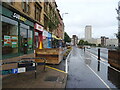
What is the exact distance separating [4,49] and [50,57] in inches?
155

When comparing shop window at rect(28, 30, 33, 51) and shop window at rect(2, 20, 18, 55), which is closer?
shop window at rect(2, 20, 18, 55)

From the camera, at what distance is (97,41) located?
172 m

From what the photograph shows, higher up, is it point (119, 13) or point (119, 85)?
point (119, 13)

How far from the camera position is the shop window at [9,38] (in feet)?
25.6

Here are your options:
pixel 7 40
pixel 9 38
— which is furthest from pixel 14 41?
pixel 7 40

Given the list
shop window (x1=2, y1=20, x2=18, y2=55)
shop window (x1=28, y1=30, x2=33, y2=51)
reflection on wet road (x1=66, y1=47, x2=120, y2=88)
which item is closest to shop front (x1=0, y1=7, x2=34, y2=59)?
shop window (x1=2, y1=20, x2=18, y2=55)

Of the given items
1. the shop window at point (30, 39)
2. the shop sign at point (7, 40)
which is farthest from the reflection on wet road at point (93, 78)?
the shop window at point (30, 39)

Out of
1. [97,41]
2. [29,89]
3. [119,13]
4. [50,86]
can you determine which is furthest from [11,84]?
[97,41]

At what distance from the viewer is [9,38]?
28.0ft

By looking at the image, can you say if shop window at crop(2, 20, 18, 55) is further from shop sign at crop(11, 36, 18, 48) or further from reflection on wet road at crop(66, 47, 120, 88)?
reflection on wet road at crop(66, 47, 120, 88)

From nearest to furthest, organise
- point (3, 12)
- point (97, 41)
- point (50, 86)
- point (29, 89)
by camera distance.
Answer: point (29, 89) < point (50, 86) < point (3, 12) < point (97, 41)

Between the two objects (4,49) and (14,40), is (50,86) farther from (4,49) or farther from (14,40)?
(14,40)

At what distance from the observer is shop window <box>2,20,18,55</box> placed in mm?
7809

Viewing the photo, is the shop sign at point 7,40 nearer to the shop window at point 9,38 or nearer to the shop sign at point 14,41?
the shop window at point 9,38
